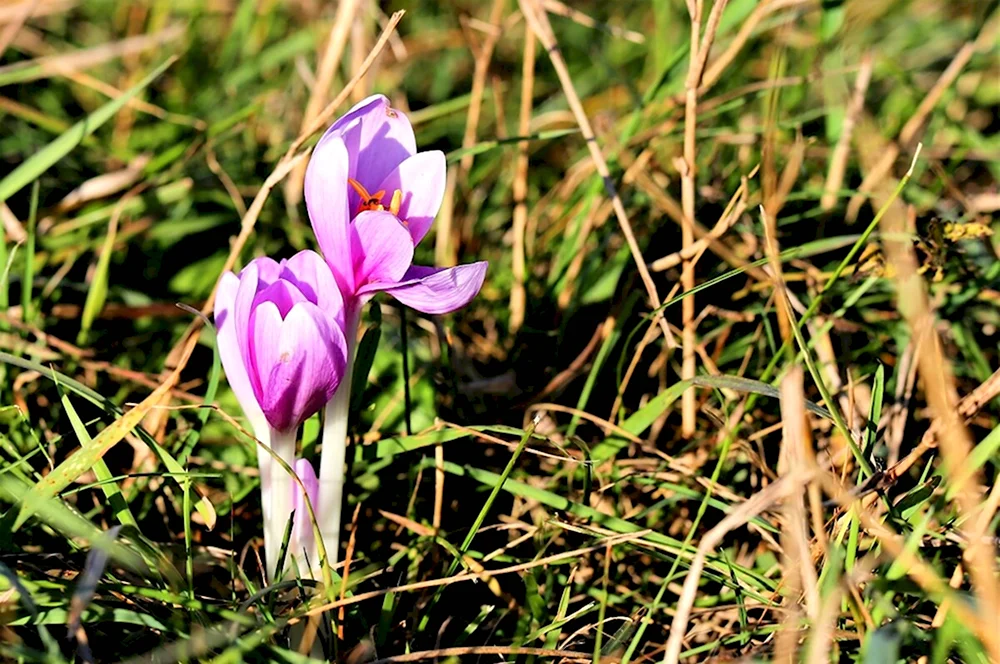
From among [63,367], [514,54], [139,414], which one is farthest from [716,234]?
[514,54]

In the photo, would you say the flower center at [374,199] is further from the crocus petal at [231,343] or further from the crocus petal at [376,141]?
the crocus petal at [231,343]

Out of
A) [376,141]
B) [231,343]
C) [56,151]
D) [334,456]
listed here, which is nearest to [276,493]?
[334,456]

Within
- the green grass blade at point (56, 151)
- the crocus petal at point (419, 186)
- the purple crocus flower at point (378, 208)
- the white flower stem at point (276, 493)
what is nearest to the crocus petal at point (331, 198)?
the purple crocus flower at point (378, 208)

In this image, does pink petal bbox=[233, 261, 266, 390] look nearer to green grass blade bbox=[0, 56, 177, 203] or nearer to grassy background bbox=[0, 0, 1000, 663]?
grassy background bbox=[0, 0, 1000, 663]

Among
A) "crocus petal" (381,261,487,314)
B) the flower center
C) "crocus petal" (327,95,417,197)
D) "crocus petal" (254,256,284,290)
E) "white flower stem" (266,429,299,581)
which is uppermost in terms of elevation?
"crocus petal" (327,95,417,197)

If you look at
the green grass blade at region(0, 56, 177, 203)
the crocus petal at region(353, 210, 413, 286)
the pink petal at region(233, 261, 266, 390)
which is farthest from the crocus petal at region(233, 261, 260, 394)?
the green grass blade at region(0, 56, 177, 203)

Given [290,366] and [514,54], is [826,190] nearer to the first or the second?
[290,366]
